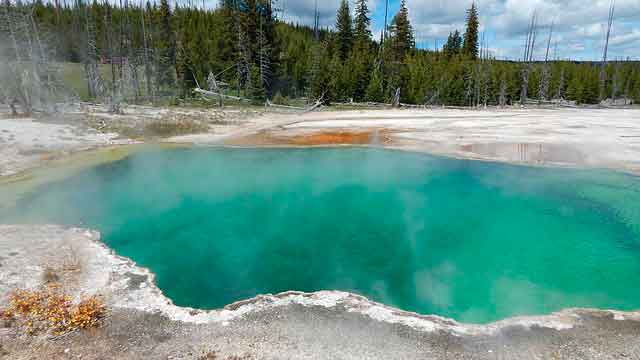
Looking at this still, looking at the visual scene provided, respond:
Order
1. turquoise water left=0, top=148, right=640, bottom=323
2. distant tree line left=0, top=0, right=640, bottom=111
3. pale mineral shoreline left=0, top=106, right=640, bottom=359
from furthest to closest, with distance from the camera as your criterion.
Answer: distant tree line left=0, top=0, right=640, bottom=111 → turquoise water left=0, top=148, right=640, bottom=323 → pale mineral shoreline left=0, top=106, right=640, bottom=359

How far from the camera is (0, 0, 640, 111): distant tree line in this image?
140 feet

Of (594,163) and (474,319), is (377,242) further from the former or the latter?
(594,163)

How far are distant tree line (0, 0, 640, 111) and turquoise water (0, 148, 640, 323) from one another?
2569cm

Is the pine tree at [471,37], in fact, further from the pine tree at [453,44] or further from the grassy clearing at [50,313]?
the grassy clearing at [50,313]

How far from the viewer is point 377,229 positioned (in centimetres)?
1233

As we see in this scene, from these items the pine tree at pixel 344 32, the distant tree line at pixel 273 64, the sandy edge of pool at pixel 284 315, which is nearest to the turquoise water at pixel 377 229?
the sandy edge of pool at pixel 284 315

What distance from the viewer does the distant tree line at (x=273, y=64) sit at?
42812 mm

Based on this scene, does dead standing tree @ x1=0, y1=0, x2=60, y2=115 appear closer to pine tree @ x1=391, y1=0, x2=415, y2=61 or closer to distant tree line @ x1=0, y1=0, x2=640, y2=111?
distant tree line @ x1=0, y1=0, x2=640, y2=111

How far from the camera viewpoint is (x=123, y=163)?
1933 cm

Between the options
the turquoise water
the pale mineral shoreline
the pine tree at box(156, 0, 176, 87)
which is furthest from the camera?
the pine tree at box(156, 0, 176, 87)

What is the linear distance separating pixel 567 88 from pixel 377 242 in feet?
190

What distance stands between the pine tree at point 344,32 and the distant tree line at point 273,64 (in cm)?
13

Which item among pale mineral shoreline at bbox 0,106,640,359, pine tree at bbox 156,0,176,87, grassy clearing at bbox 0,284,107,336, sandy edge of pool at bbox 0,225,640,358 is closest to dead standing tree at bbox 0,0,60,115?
pine tree at bbox 156,0,176,87

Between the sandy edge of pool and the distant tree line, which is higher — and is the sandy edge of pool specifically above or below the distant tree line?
below
